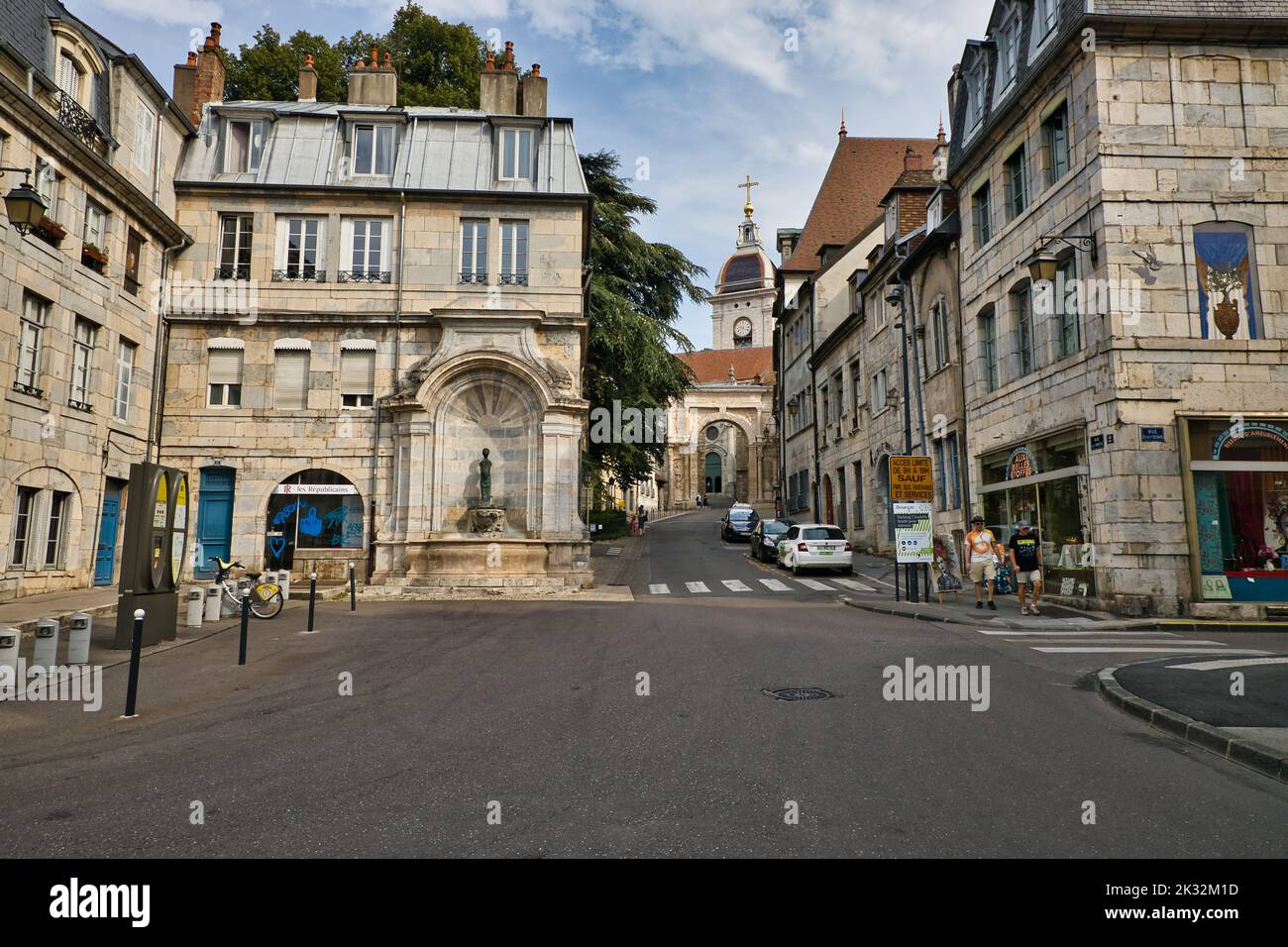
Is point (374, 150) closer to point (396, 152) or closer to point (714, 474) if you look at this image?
point (396, 152)

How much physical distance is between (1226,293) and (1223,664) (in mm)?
8319

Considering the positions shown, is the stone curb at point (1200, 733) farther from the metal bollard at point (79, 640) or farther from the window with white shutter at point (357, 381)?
the window with white shutter at point (357, 381)

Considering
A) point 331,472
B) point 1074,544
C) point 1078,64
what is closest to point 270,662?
point 331,472

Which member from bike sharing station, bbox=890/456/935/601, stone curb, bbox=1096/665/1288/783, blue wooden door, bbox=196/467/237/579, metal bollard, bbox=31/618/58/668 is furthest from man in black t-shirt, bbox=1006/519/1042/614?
blue wooden door, bbox=196/467/237/579

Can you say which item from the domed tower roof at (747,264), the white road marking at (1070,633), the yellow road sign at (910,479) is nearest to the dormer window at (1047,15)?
the yellow road sign at (910,479)

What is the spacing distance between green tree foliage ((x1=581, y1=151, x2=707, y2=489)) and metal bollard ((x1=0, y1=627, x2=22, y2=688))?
65.9 ft

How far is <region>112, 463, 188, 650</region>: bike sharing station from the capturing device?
10.9 m

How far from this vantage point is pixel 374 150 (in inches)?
875

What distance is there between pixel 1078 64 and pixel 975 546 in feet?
30.2

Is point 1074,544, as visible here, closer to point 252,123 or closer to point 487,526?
point 487,526

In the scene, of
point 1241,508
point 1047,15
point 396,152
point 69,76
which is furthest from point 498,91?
point 1241,508

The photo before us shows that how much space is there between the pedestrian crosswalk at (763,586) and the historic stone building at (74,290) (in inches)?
502

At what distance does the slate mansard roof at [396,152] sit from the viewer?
21578 mm
